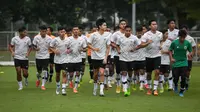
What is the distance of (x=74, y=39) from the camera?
46.9ft

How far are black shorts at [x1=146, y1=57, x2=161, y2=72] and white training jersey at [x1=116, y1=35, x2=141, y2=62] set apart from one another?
0.80 metres

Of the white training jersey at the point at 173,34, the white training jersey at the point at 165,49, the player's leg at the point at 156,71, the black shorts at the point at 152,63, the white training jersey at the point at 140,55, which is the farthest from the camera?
the white training jersey at the point at 165,49

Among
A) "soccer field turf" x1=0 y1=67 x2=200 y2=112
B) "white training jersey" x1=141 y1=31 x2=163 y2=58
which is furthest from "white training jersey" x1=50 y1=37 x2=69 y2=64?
"white training jersey" x1=141 y1=31 x2=163 y2=58

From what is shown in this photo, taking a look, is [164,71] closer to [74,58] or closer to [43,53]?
[74,58]

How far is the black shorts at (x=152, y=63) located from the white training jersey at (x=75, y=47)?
2.02m

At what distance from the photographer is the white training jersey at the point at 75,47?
46.4 feet

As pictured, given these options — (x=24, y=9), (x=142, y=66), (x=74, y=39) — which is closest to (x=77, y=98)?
(x=74, y=39)

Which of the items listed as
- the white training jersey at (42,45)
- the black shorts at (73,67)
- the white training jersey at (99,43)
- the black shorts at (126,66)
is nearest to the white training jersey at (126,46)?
the black shorts at (126,66)

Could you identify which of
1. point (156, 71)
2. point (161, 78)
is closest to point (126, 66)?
point (156, 71)

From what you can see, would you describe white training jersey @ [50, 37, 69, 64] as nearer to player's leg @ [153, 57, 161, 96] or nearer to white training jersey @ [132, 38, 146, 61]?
white training jersey @ [132, 38, 146, 61]

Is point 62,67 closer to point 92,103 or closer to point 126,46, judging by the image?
point 126,46

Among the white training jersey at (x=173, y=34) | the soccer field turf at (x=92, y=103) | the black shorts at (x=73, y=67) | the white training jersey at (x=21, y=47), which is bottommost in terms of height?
the soccer field turf at (x=92, y=103)

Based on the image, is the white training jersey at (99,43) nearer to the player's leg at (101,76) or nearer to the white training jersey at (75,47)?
the player's leg at (101,76)

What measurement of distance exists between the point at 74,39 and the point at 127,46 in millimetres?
1678
